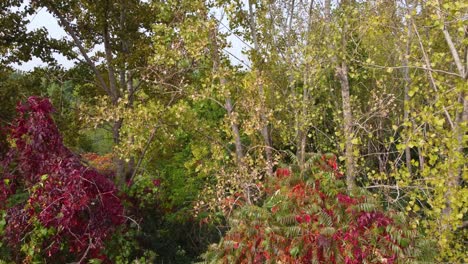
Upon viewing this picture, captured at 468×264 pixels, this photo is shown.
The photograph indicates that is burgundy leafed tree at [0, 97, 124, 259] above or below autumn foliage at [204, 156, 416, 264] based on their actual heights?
above

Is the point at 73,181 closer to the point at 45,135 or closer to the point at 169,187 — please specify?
the point at 45,135

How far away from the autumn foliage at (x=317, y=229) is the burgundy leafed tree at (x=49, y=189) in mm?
2274

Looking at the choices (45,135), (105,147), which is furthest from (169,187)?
(105,147)

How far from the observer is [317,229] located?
21.8 ft

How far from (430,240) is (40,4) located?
9992mm

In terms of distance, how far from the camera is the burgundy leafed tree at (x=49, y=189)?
642cm

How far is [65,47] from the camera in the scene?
11.2 meters

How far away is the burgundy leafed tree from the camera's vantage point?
6418 millimetres

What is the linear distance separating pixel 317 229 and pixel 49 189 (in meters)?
4.07

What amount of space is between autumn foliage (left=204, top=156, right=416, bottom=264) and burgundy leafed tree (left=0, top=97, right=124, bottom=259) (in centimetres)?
227

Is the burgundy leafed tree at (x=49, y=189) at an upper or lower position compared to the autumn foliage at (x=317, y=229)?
upper

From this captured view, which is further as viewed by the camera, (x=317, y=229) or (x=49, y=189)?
(x=317, y=229)

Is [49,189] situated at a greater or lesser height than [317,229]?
greater

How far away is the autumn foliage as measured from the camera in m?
6.49
